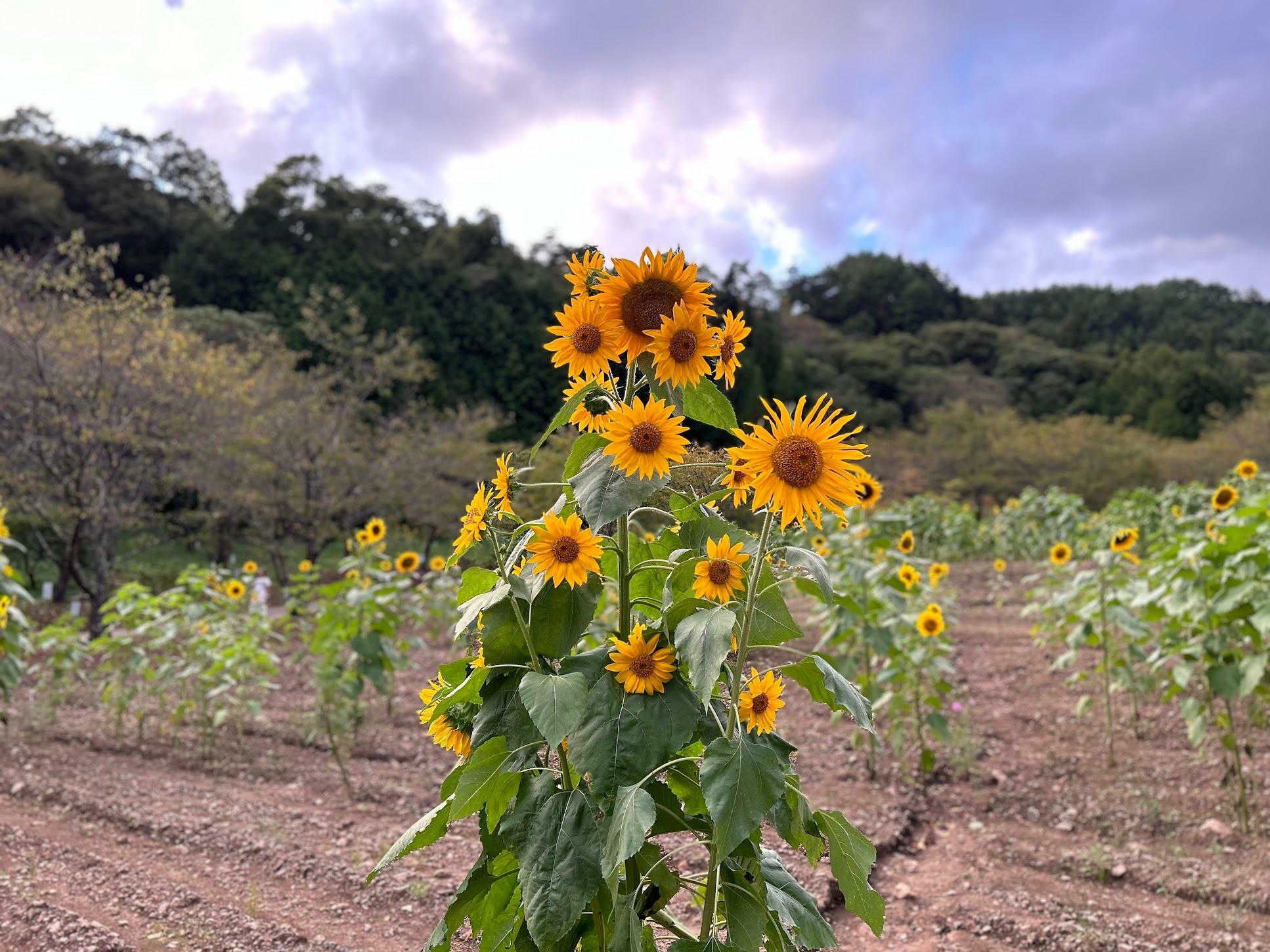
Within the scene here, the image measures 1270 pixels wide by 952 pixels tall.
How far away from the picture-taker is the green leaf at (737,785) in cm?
123

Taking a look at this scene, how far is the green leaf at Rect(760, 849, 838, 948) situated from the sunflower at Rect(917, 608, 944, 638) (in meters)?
2.76

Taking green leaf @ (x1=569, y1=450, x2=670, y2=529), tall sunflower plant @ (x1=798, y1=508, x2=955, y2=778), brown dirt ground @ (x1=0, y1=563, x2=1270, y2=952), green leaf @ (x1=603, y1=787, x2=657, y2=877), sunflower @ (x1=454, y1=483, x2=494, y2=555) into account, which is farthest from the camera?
tall sunflower plant @ (x1=798, y1=508, x2=955, y2=778)

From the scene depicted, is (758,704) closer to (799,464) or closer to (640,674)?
(640,674)

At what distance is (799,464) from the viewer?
1.34 m

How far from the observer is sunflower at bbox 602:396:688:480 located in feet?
4.33

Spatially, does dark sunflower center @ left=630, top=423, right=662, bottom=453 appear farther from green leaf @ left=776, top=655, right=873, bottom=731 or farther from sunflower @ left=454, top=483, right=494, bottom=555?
green leaf @ left=776, top=655, right=873, bottom=731

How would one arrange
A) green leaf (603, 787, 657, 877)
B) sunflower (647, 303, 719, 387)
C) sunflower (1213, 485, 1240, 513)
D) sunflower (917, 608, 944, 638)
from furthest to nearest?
sunflower (1213, 485, 1240, 513) < sunflower (917, 608, 944, 638) < sunflower (647, 303, 719, 387) < green leaf (603, 787, 657, 877)

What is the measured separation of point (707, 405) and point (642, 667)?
0.44m

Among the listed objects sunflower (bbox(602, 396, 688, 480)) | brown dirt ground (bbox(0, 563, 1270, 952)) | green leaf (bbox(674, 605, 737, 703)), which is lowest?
brown dirt ground (bbox(0, 563, 1270, 952))

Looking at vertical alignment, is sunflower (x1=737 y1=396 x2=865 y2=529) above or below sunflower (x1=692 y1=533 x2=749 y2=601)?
above

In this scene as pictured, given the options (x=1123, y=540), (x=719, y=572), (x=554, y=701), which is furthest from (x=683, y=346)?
(x=1123, y=540)

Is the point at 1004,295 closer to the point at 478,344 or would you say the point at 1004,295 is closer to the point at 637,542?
the point at 478,344

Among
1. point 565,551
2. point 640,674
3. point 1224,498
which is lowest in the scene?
point 640,674

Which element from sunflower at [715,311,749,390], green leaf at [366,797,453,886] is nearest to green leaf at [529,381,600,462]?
sunflower at [715,311,749,390]
